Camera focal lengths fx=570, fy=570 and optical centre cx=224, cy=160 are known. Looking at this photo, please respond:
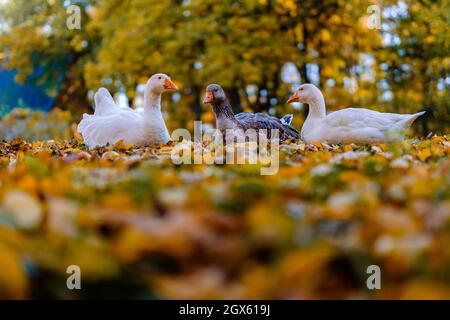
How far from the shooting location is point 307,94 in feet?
23.1

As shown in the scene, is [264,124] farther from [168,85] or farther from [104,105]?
[104,105]

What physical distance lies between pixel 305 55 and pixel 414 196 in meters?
13.0

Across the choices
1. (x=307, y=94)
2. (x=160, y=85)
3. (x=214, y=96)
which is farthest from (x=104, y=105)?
(x=307, y=94)

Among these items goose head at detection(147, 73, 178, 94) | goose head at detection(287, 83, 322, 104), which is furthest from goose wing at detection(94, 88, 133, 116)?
goose head at detection(287, 83, 322, 104)

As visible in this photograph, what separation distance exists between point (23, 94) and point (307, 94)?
18.8m

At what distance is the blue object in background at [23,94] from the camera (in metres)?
22.0

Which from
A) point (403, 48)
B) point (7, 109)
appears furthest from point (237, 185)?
point (7, 109)

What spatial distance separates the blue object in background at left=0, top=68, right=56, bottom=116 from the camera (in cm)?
2205

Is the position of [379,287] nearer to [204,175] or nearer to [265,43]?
[204,175]

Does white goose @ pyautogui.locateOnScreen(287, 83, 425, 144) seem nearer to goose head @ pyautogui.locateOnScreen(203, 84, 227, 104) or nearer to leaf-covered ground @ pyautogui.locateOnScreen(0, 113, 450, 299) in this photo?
goose head @ pyautogui.locateOnScreen(203, 84, 227, 104)

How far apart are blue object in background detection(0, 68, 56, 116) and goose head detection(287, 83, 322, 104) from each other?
16.8 m

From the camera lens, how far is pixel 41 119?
17.7 metres

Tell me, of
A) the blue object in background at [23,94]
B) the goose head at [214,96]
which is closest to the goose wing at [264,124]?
the goose head at [214,96]

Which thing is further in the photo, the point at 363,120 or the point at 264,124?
the point at 264,124
